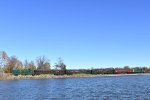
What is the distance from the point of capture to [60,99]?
57.8 m

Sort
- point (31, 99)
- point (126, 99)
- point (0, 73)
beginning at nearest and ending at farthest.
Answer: point (126, 99), point (31, 99), point (0, 73)

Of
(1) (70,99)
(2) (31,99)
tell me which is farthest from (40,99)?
(1) (70,99)

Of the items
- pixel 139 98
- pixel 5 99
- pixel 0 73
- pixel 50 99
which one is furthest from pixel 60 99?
pixel 0 73

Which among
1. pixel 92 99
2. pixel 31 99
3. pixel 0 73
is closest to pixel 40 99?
pixel 31 99

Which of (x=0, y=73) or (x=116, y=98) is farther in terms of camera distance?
(x=0, y=73)

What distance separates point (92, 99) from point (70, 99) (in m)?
3.68

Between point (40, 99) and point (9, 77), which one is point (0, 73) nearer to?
point (9, 77)

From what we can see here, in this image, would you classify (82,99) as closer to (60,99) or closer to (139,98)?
(60,99)

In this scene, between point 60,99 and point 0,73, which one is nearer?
point 60,99

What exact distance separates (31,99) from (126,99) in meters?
16.0

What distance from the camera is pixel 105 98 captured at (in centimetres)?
5772

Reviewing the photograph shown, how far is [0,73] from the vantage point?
185125mm

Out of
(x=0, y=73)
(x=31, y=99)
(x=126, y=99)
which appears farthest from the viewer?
(x=0, y=73)

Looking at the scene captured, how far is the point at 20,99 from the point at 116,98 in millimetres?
16242
